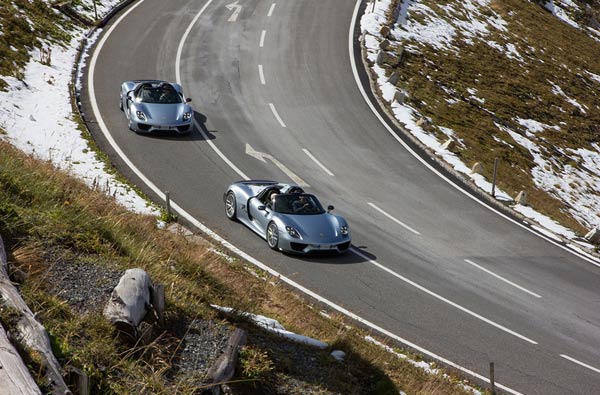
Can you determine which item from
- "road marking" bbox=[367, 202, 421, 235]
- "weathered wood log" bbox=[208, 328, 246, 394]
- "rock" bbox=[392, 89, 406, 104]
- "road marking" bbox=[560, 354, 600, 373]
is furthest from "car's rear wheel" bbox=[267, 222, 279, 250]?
"rock" bbox=[392, 89, 406, 104]

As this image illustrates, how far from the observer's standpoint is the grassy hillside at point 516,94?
2964 cm

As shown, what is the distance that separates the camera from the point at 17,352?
620 centimetres

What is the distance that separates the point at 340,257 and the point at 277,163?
20.6ft

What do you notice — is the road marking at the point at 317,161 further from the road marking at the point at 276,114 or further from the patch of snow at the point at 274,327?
the patch of snow at the point at 274,327

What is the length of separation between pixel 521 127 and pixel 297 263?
1956cm

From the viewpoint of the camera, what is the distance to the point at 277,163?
79.2ft

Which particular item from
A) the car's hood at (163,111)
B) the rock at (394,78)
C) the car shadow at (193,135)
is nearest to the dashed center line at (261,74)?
the rock at (394,78)

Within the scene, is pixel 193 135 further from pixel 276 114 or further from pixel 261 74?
pixel 261 74

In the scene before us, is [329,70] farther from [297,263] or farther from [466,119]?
[297,263]

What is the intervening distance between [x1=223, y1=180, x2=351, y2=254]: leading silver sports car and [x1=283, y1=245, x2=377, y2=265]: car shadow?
23cm

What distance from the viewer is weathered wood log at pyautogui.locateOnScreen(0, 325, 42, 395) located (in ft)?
18.4

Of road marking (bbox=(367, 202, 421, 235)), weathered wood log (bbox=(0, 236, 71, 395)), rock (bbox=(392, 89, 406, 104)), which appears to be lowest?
road marking (bbox=(367, 202, 421, 235))

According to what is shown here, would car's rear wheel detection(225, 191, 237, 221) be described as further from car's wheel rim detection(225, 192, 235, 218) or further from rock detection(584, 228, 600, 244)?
rock detection(584, 228, 600, 244)

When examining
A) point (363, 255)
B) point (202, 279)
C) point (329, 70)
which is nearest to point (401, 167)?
point (363, 255)
